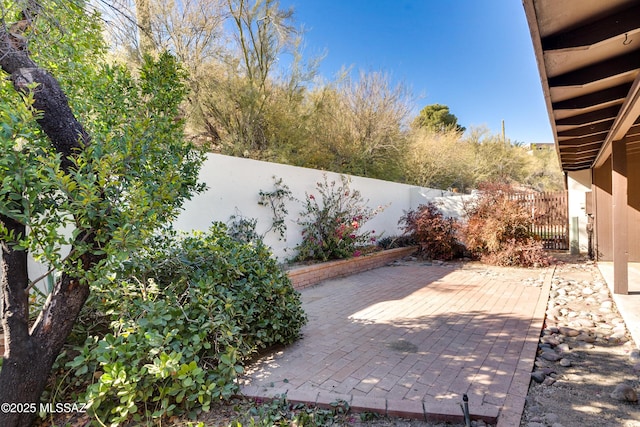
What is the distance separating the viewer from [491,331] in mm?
4176

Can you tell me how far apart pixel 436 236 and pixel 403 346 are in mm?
6551

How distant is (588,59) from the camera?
3072mm

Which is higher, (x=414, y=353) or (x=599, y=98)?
(x=599, y=98)

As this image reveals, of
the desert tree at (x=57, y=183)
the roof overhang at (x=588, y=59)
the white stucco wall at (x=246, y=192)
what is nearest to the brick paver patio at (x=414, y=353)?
the desert tree at (x=57, y=183)

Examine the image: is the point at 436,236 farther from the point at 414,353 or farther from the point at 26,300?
the point at 26,300

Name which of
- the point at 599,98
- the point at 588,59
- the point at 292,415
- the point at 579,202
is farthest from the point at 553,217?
the point at 292,415

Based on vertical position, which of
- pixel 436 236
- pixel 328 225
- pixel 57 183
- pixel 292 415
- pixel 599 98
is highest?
pixel 599 98

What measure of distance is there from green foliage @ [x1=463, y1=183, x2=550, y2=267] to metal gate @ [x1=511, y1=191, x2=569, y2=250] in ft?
6.13

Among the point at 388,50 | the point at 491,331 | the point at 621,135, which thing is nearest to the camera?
the point at 491,331

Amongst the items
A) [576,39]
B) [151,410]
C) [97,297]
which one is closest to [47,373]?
[97,297]

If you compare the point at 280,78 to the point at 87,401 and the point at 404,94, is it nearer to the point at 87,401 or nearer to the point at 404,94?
the point at 404,94

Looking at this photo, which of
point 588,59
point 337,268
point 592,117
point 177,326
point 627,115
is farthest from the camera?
point 337,268

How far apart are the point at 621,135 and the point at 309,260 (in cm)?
621

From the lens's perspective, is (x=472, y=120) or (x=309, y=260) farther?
(x=472, y=120)
